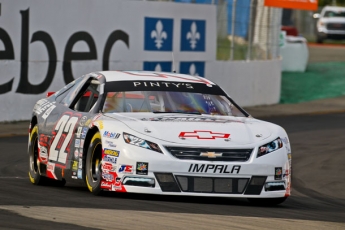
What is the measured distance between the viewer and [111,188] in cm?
848

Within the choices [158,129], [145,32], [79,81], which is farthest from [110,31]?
[158,129]

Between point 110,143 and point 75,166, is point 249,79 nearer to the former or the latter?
point 75,166

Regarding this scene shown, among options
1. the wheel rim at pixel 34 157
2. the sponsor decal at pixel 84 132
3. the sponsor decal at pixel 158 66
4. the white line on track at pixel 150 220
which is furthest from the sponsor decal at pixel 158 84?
the sponsor decal at pixel 158 66

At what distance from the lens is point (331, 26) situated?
176 ft

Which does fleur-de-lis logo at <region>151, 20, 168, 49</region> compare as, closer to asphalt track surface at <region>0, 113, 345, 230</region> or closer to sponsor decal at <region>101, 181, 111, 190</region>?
asphalt track surface at <region>0, 113, 345, 230</region>

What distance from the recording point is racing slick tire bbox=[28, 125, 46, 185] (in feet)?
33.5

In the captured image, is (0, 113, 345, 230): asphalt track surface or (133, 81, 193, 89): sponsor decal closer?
(0, 113, 345, 230): asphalt track surface

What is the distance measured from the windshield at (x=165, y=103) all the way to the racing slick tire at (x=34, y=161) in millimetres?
1321

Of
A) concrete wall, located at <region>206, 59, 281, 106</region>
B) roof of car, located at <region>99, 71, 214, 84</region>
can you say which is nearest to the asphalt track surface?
roof of car, located at <region>99, 71, 214, 84</region>

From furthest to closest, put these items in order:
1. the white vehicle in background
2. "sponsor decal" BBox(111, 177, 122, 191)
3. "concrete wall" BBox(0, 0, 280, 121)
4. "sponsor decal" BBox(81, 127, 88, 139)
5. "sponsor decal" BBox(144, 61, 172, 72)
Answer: the white vehicle in background
"sponsor decal" BBox(144, 61, 172, 72)
"concrete wall" BBox(0, 0, 280, 121)
"sponsor decal" BBox(81, 127, 88, 139)
"sponsor decal" BBox(111, 177, 122, 191)

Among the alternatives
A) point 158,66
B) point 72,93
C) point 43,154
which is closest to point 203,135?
point 72,93

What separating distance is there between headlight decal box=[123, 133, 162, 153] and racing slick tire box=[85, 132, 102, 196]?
1.13 feet

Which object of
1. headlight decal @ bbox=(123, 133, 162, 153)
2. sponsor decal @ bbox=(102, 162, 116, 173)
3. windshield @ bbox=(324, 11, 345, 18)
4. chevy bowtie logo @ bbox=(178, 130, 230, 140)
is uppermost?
chevy bowtie logo @ bbox=(178, 130, 230, 140)

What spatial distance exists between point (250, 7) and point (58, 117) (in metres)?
15.2
